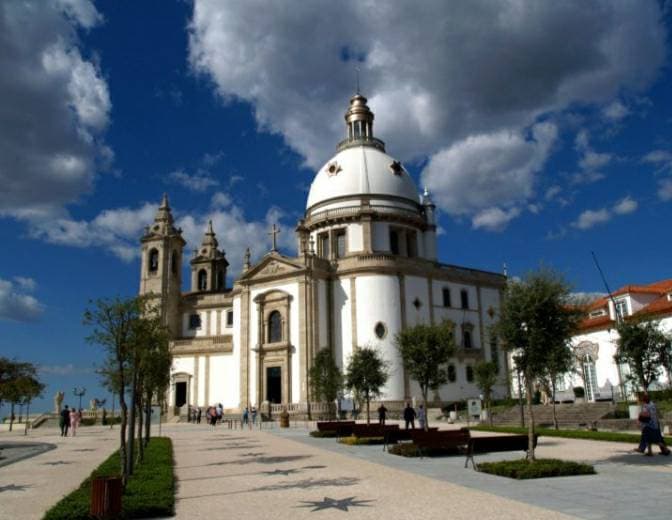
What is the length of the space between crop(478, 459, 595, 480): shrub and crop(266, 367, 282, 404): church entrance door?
129ft

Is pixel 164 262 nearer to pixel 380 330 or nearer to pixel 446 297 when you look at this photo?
pixel 380 330

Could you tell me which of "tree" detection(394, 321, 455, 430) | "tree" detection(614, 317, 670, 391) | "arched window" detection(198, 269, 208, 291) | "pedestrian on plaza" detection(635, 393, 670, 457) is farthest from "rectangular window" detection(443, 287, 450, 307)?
"pedestrian on plaza" detection(635, 393, 670, 457)

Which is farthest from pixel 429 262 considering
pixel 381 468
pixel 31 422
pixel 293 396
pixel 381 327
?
pixel 381 468

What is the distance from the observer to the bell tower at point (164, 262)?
64.4 meters

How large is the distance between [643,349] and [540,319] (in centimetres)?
1848

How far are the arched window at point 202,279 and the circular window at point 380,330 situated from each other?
2950cm

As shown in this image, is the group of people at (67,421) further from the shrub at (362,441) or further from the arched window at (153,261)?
the arched window at (153,261)

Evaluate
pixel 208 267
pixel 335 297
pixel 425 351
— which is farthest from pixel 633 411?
pixel 208 267

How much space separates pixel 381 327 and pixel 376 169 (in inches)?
670

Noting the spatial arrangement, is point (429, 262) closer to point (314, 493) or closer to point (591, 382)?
point (591, 382)

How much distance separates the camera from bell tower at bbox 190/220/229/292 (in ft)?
248

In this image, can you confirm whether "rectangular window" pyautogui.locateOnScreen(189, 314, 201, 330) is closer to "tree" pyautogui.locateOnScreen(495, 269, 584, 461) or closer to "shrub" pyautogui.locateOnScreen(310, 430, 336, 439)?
"shrub" pyautogui.locateOnScreen(310, 430, 336, 439)

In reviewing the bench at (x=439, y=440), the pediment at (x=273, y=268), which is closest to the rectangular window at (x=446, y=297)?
the pediment at (x=273, y=268)

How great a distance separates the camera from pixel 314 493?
530 inches
